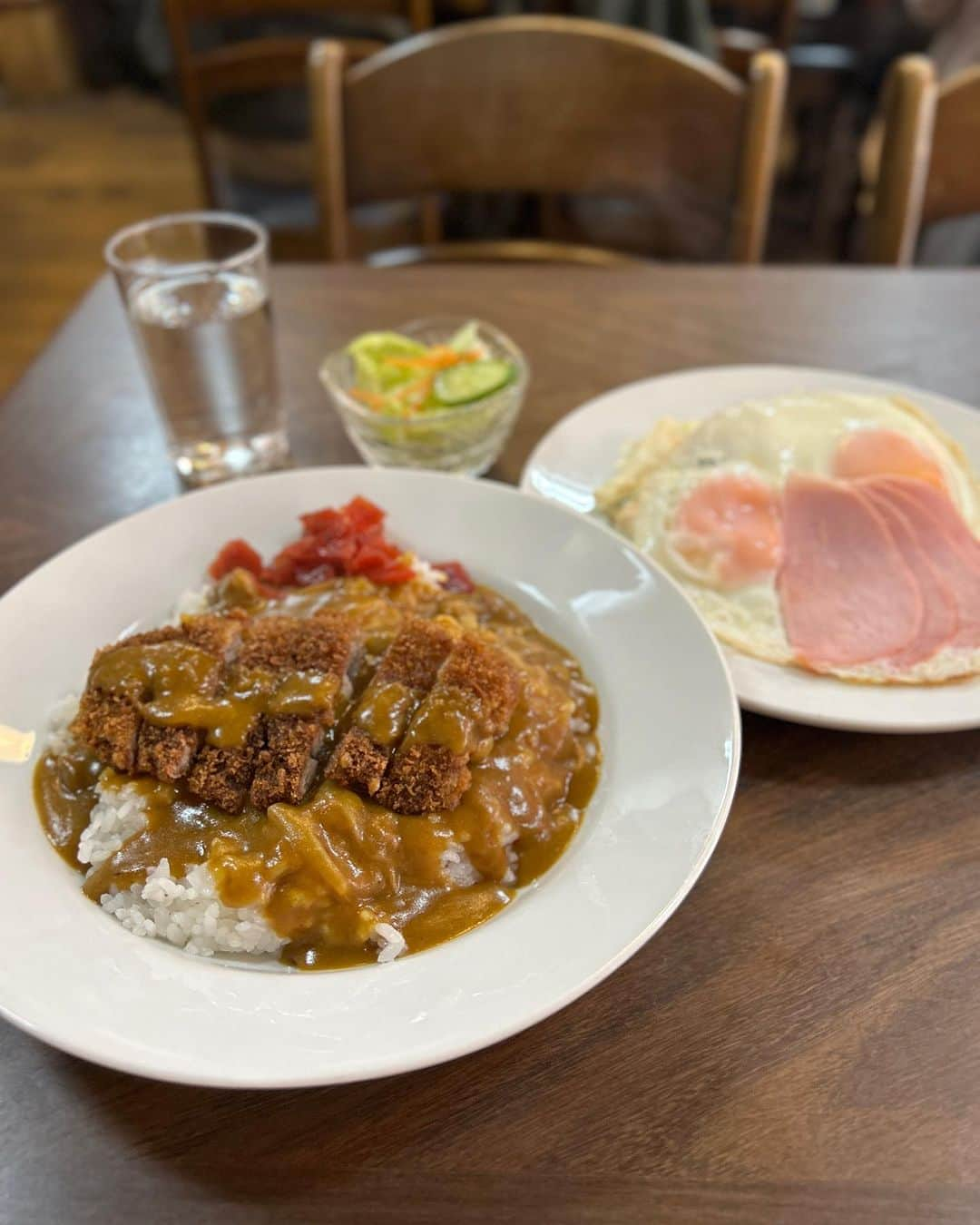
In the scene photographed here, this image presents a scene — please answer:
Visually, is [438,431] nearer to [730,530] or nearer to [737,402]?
[730,530]

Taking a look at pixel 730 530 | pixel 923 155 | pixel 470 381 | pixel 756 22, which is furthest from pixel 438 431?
pixel 756 22

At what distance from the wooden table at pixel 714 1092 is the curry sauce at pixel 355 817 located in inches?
6.9

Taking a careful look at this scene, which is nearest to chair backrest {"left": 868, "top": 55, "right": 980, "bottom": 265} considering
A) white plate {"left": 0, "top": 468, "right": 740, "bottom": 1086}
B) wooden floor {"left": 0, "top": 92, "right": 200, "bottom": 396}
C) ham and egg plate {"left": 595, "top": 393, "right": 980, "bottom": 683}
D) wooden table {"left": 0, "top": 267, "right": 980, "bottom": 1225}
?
ham and egg plate {"left": 595, "top": 393, "right": 980, "bottom": 683}

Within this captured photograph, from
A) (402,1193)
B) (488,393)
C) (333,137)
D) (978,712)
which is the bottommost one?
(402,1193)

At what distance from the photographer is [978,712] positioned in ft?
4.53

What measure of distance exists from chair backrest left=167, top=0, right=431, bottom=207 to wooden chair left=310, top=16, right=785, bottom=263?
59 centimetres

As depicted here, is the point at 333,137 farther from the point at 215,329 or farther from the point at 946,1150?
the point at 946,1150

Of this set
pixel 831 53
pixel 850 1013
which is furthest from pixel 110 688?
pixel 831 53

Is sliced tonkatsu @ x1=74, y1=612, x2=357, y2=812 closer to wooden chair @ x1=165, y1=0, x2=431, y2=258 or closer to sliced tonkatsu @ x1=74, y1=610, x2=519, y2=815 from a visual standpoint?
sliced tonkatsu @ x1=74, y1=610, x2=519, y2=815

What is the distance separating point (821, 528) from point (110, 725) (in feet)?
3.92

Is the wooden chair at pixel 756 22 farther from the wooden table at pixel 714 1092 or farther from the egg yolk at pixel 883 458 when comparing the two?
the wooden table at pixel 714 1092

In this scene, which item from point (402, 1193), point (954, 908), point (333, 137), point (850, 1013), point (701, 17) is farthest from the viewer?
point (701, 17)

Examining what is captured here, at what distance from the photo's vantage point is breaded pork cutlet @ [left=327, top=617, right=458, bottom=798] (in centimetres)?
124

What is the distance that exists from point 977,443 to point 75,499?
1.78 m
